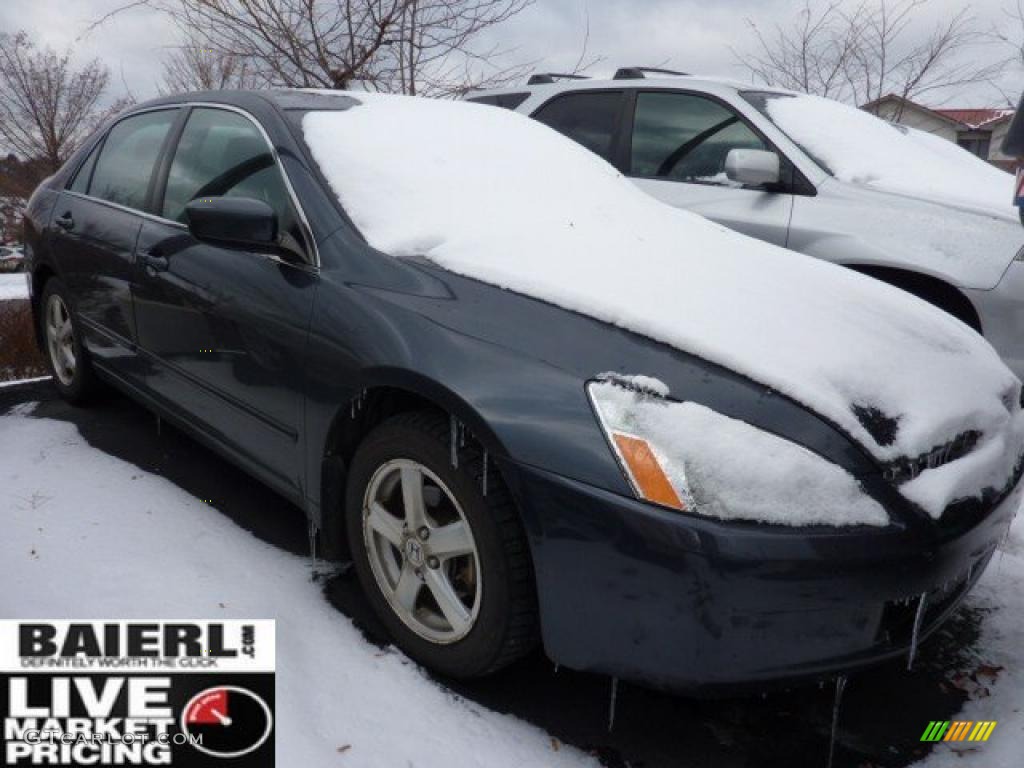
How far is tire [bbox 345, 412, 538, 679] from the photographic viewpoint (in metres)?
1.78

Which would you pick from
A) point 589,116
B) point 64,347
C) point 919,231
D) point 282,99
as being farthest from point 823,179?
point 64,347

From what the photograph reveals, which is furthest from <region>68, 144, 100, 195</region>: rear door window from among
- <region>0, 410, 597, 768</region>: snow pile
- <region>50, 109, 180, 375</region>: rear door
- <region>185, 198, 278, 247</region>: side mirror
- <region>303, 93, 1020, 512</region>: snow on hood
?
<region>185, 198, 278, 247</region>: side mirror

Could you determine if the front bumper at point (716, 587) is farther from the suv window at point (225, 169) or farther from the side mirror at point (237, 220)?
the suv window at point (225, 169)

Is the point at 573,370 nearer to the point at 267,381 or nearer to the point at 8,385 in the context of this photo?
the point at 267,381

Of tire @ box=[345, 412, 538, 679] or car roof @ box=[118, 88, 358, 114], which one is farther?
car roof @ box=[118, 88, 358, 114]

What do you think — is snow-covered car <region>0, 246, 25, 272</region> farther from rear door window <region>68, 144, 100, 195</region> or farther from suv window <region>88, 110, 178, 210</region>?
suv window <region>88, 110, 178, 210</region>

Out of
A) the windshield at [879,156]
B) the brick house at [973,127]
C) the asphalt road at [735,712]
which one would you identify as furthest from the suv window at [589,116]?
the brick house at [973,127]

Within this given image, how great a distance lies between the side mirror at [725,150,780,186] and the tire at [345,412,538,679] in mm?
2380

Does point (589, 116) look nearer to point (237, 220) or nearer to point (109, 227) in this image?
point (109, 227)

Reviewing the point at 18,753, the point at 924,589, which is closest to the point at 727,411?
the point at 924,589

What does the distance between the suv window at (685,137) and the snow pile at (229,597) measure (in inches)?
115

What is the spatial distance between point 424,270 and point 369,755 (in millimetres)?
1153

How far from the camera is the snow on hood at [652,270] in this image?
1774mm

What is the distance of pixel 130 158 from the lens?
3.36 meters
